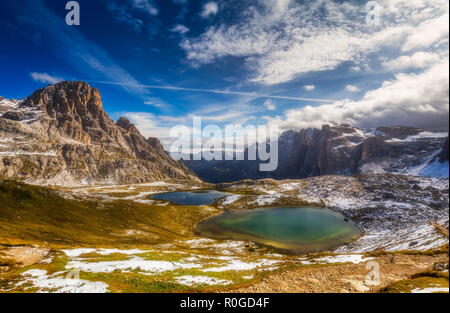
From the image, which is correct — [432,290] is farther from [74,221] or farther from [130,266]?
[74,221]

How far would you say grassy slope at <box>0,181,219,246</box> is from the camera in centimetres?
5647

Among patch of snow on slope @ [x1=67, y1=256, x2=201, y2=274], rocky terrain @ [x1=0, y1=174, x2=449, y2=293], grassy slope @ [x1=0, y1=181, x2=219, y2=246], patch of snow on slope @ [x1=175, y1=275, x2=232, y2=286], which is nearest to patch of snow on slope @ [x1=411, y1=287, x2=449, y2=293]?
rocky terrain @ [x1=0, y1=174, x2=449, y2=293]

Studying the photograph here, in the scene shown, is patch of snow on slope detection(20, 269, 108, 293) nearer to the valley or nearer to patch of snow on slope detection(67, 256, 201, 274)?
the valley

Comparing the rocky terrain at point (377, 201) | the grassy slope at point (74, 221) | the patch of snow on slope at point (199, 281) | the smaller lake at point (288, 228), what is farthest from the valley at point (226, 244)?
the smaller lake at point (288, 228)

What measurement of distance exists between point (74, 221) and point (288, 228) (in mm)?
79911

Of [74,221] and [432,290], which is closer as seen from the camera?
[432,290]

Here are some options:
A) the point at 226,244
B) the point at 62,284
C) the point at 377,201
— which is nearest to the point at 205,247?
the point at 226,244

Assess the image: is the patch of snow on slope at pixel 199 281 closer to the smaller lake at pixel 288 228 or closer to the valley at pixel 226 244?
the valley at pixel 226 244

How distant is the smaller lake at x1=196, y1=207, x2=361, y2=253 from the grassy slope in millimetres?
15338

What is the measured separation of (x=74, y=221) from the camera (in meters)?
72.6

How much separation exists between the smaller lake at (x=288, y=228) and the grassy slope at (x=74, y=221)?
1534 cm

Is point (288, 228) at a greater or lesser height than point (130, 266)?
lesser
